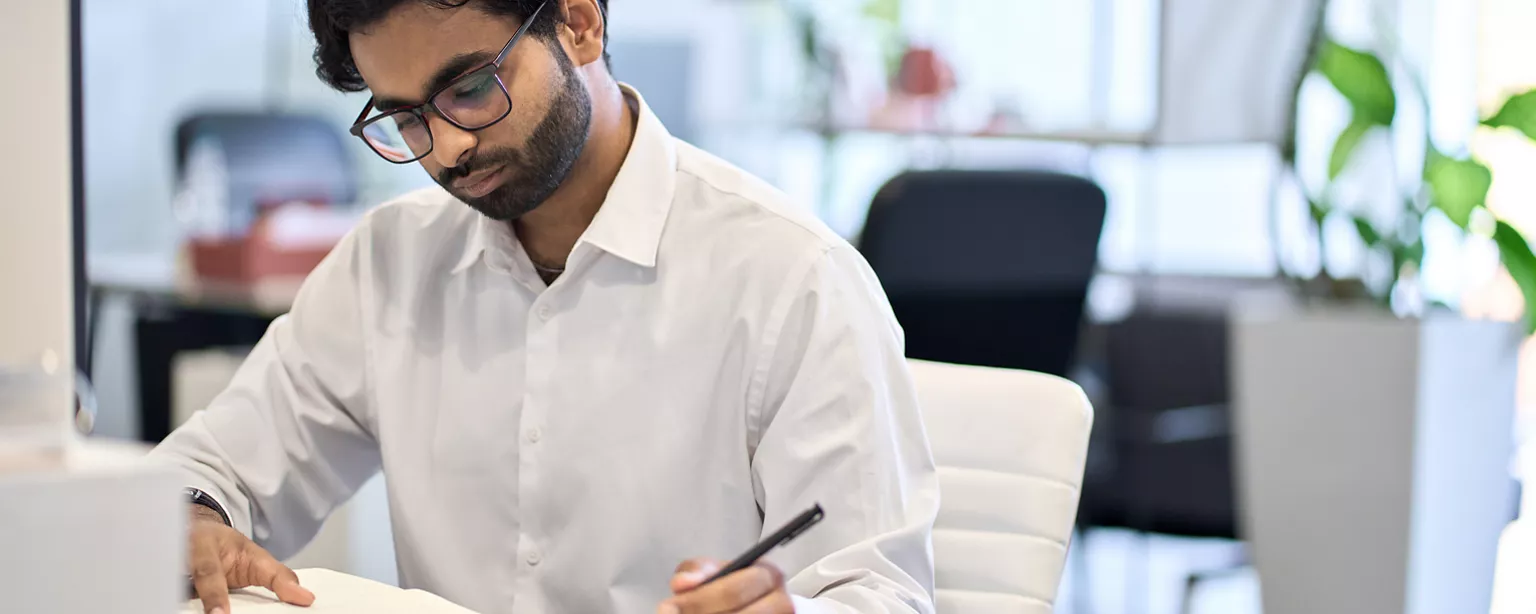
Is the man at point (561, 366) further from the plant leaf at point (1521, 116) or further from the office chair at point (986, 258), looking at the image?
the plant leaf at point (1521, 116)

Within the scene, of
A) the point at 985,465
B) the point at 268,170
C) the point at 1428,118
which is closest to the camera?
the point at 985,465

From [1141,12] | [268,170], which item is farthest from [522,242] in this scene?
[1141,12]

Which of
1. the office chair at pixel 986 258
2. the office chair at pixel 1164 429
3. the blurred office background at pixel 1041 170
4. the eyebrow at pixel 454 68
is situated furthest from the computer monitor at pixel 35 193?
the office chair at pixel 1164 429

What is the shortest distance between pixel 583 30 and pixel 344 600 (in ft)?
1.75

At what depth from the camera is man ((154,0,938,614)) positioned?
3.85 feet

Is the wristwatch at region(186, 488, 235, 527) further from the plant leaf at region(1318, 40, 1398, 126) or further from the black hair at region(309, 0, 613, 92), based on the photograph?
the plant leaf at region(1318, 40, 1398, 126)

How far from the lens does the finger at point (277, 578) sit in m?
1.02

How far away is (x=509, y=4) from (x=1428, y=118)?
190 centimetres

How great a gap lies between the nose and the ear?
0.13 metres

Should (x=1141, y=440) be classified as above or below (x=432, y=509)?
below

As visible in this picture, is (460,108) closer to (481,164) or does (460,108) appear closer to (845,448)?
(481,164)

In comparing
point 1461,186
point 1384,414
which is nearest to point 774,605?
point 1384,414

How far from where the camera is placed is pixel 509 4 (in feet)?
4.02

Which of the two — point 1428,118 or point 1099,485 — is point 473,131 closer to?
point 1428,118
